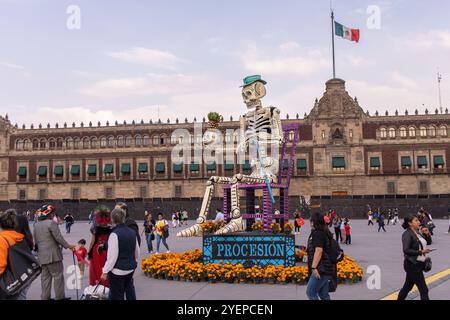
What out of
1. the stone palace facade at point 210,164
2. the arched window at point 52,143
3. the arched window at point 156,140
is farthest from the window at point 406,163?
the arched window at point 52,143

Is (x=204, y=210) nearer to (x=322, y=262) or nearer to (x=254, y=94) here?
(x=254, y=94)

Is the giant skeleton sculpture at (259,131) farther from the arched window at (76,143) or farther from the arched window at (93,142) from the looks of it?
the arched window at (76,143)

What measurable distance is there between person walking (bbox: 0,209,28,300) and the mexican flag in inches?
1598

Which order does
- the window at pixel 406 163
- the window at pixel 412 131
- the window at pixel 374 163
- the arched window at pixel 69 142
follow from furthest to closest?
the arched window at pixel 69 142, the window at pixel 412 131, the window at pixel 374 163, the window at pixel 406 163

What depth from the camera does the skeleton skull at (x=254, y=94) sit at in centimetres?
1162

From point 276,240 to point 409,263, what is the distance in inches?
154

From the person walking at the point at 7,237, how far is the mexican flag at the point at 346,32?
40.6 meters

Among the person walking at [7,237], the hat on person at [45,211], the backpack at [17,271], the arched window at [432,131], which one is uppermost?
the arched window at [432,131]

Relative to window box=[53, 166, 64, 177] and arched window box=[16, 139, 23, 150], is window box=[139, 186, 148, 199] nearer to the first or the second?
window box=[53, 166, 64, 177]

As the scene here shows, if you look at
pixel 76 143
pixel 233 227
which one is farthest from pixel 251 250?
pixel 76 143

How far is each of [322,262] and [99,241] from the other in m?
3.63

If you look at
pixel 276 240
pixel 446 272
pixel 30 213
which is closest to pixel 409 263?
pixel 276 240

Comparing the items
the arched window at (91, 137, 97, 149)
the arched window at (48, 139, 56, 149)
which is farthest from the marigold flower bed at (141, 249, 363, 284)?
the arched window at (48, 139, 56, 149)

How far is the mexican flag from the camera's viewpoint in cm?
4234
